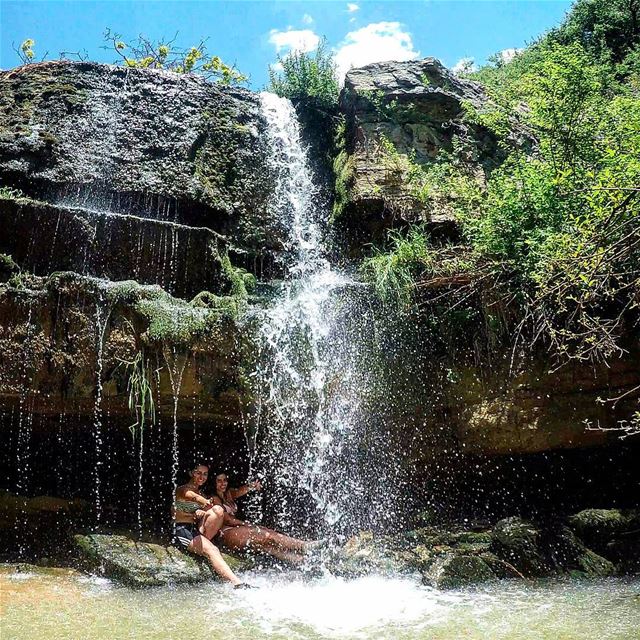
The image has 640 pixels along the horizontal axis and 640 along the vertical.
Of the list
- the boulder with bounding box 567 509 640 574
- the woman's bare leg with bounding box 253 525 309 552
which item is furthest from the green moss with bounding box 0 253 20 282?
the boulder with bounding box 567 509 640 574

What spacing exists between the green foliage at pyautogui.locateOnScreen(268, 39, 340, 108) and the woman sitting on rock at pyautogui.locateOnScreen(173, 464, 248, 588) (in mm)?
7183

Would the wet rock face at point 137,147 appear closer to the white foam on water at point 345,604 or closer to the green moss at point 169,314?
the green moss at point 169,314

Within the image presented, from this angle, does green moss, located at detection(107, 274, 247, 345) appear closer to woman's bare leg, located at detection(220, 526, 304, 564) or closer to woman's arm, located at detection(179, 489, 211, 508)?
woman's arm, located at detection(179, 489, 211, 508)

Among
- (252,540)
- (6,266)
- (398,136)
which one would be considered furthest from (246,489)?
(398,136)

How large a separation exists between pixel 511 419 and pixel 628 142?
3.27 meters

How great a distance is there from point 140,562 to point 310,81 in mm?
8384

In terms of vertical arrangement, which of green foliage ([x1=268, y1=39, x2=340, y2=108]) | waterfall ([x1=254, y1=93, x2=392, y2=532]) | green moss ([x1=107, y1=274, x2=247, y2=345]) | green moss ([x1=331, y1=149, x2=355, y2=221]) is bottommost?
waterfall ([x1=254, y1=93, x2=392, y2=532])

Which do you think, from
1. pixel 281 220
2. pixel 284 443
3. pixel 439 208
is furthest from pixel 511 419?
pixel 281 220

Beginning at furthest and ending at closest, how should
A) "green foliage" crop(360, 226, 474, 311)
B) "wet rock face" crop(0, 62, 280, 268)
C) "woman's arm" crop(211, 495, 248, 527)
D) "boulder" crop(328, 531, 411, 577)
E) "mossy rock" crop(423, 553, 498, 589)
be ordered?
"wet rock face" crop(0, 62, 280, 268)
"green foliage" crop(360, 226, 474, 311)
"woman's arm" crop(211, 495, 248, 527)
"boulder" crop(328, 531, 411, 577)
"mossy rock" crop(423, 553, 498, 589)

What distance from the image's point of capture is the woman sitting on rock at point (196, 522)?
6.07 meters

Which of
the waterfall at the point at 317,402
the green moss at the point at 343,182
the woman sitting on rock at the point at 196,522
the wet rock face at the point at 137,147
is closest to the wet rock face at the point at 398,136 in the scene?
the green moss at the point at 343,182

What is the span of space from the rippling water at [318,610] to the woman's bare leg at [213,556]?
0.65 ft

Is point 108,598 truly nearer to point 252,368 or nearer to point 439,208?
point 252,368

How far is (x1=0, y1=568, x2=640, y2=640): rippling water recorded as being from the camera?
4.11m
